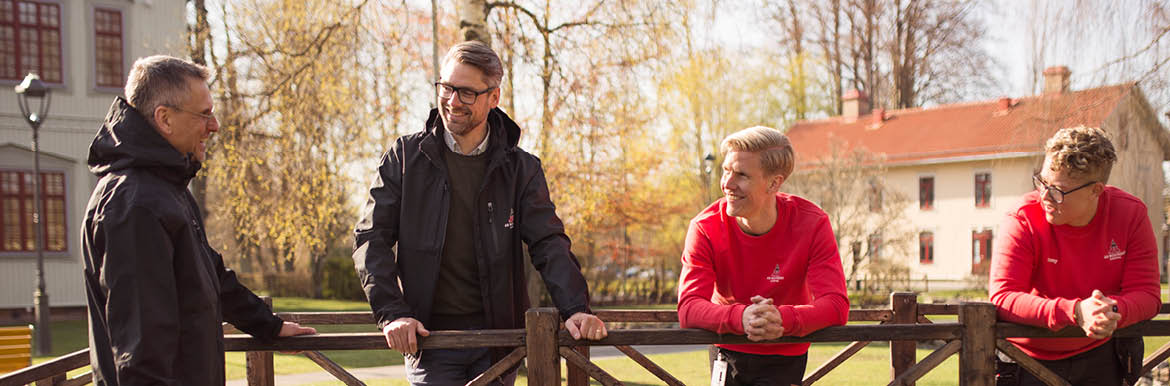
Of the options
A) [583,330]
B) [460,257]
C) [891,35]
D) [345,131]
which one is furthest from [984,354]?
[891,35]

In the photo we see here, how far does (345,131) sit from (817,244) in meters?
9.93

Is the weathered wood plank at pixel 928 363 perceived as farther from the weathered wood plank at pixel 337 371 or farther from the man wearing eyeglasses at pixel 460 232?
the weathered wood plank at pixel 337 371

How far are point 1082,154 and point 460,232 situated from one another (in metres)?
2.38

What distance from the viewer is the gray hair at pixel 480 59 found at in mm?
3139

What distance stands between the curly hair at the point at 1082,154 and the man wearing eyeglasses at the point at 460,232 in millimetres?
1887

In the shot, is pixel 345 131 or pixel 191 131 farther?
pixel 345 131

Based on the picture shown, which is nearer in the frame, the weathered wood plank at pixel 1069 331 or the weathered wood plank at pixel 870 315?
the weathered wood plank at pixel 1069 331

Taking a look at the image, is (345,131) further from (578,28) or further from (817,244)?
(817,244)

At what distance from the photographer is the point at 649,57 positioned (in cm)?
1061

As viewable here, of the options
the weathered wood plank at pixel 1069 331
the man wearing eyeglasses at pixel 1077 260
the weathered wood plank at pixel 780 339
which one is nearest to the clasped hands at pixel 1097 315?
the man wearing eyeglasses at pixel 1077 260

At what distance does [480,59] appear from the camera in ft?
10.3

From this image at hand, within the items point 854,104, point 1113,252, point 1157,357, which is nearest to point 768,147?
point 1113,252

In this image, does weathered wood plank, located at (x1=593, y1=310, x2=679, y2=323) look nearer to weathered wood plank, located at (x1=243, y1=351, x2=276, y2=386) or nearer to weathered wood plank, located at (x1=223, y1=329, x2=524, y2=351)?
weathered wood plank, located at (x1=223, y1=329, x2=524, y2=351)

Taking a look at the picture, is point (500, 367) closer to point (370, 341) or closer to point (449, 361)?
point (449, 361)
